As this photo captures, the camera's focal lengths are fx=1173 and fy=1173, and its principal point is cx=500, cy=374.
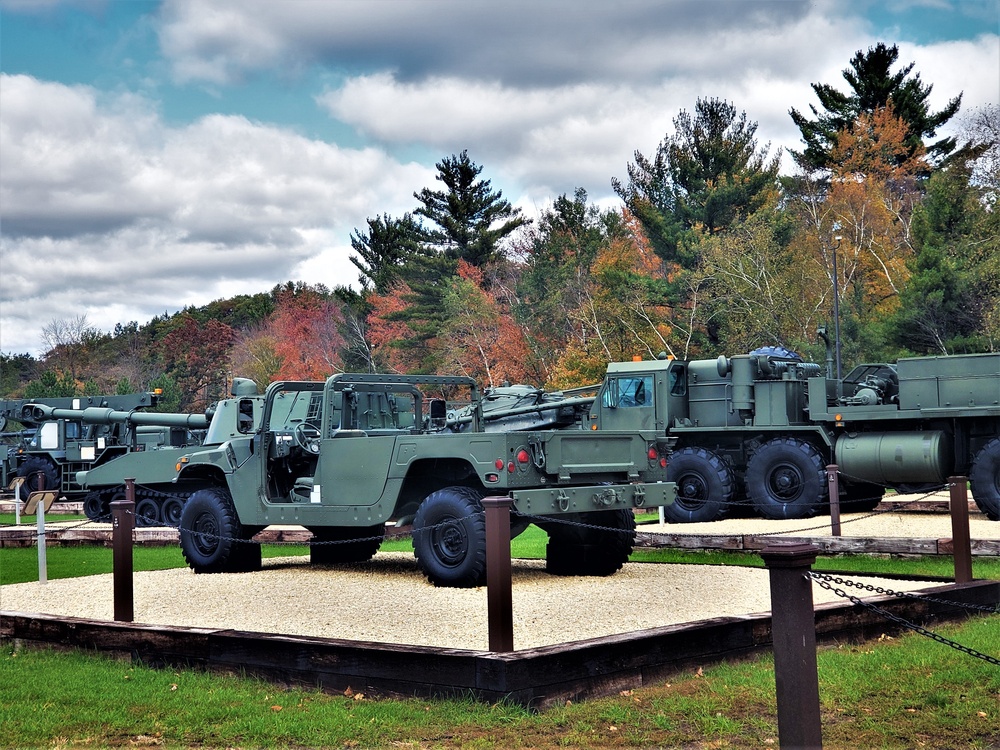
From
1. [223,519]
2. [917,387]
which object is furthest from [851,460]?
[223,519]

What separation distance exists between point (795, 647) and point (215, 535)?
8262 mm

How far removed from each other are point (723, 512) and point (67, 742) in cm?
1379

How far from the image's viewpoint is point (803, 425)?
1827 centimetres

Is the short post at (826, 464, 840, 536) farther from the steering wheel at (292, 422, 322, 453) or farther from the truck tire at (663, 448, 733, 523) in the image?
the steering wheel at (292, 422, 322, 453)

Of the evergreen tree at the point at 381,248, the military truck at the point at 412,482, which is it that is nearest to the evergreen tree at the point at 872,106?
the evergreen tree at the point at 381,248

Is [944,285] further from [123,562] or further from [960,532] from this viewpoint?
[123,562]

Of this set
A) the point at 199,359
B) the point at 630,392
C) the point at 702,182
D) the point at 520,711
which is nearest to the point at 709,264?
the point at 702,182

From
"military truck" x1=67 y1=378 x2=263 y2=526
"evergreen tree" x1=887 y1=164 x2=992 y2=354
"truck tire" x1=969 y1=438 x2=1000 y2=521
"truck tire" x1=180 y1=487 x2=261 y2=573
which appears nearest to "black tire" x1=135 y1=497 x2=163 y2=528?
"military truck" x1=67 y1=378 x2=263 y2=526

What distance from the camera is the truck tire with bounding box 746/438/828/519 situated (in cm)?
1748

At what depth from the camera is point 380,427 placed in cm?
1227

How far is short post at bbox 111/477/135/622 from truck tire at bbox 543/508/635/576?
3.95 m

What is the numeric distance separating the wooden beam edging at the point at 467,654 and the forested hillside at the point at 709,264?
2370 cm

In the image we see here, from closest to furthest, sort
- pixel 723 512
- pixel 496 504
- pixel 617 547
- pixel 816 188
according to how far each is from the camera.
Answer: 1. pixel 496 504
2. pixel 617 547
3. pixel 723 512
4. pixel 816 188

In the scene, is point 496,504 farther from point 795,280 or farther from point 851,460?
point 795,280
